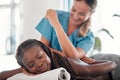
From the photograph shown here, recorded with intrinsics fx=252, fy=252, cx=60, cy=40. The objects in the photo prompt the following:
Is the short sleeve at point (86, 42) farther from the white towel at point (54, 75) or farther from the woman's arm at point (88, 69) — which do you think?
Answer: the white towel at point (54, 75)

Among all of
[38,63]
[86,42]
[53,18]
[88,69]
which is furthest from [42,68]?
[86,42]

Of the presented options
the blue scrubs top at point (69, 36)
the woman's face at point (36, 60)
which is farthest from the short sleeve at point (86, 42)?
the woman's face at point (36, 60)

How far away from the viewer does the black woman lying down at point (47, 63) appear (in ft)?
3.48

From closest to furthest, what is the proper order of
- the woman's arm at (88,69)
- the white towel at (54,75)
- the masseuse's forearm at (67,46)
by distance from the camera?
the white towel at (54,75), the woman's arm at (88,69), the masseuse's forearm at (67,46)

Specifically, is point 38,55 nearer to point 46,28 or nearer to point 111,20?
point 46,28

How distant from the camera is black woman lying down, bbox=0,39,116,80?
3.48 ft

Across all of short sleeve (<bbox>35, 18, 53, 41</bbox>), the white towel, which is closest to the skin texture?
short sleeve (<bbox>35, 18, 53, 41</bbox>)

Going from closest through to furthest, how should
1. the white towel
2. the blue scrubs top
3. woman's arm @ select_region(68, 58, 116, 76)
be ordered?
the white towel, woman's arm @ select_region(68, 58, 116, 76), the blue scrubs top

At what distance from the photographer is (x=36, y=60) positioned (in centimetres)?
105

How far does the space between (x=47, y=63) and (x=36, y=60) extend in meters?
0.05

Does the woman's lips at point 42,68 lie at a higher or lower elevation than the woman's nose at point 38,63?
lower

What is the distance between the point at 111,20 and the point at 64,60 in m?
1.74

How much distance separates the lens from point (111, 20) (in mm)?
2754

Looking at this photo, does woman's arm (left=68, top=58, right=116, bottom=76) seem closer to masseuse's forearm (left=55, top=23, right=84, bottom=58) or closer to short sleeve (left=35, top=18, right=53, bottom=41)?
masseuse's forearm (left=55, top=23, right=84, bottom=58)
